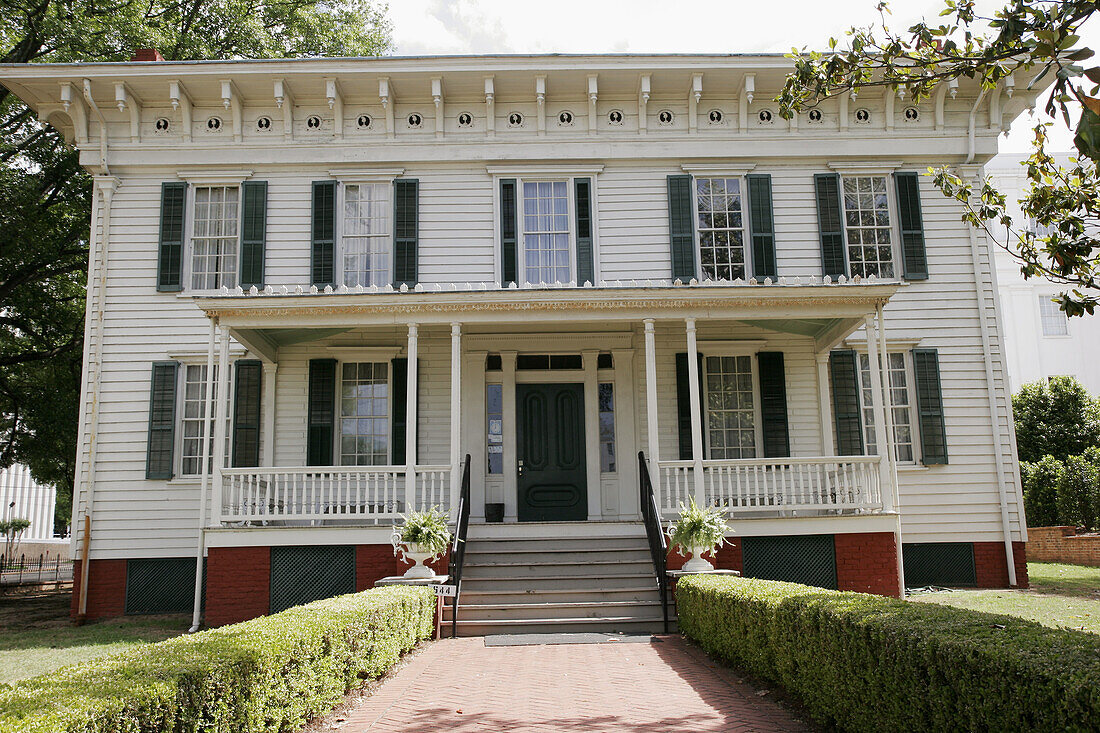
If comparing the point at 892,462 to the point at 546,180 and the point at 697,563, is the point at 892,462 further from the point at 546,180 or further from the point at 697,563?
the point at 546,180

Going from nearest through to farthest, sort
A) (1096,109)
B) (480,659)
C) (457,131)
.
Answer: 1. (1096,109)
2. (480,659)
3. (457,131)

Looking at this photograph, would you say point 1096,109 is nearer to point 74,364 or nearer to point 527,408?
point 527,408

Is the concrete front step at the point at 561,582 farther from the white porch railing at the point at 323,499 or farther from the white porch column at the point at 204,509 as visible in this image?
the white porch column at the point at 204,509

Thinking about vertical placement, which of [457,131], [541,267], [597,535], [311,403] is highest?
[457,131]

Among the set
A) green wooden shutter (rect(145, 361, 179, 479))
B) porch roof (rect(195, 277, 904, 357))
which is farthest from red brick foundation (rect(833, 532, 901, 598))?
Result: green wooden shutter (rect(145, 361, 179, 479))

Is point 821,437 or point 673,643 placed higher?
point 821,437

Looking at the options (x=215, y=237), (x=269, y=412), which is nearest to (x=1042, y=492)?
(x=269, y=412)

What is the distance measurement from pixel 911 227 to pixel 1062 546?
7.59 m

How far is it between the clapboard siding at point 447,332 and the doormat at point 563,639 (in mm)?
4489

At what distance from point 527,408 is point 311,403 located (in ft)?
11.5

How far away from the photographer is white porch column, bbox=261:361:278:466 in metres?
14.1

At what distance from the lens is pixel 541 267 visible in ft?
48.7

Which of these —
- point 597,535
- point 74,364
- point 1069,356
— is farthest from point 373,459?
point 1069,356

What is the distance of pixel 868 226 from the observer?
592 inches
